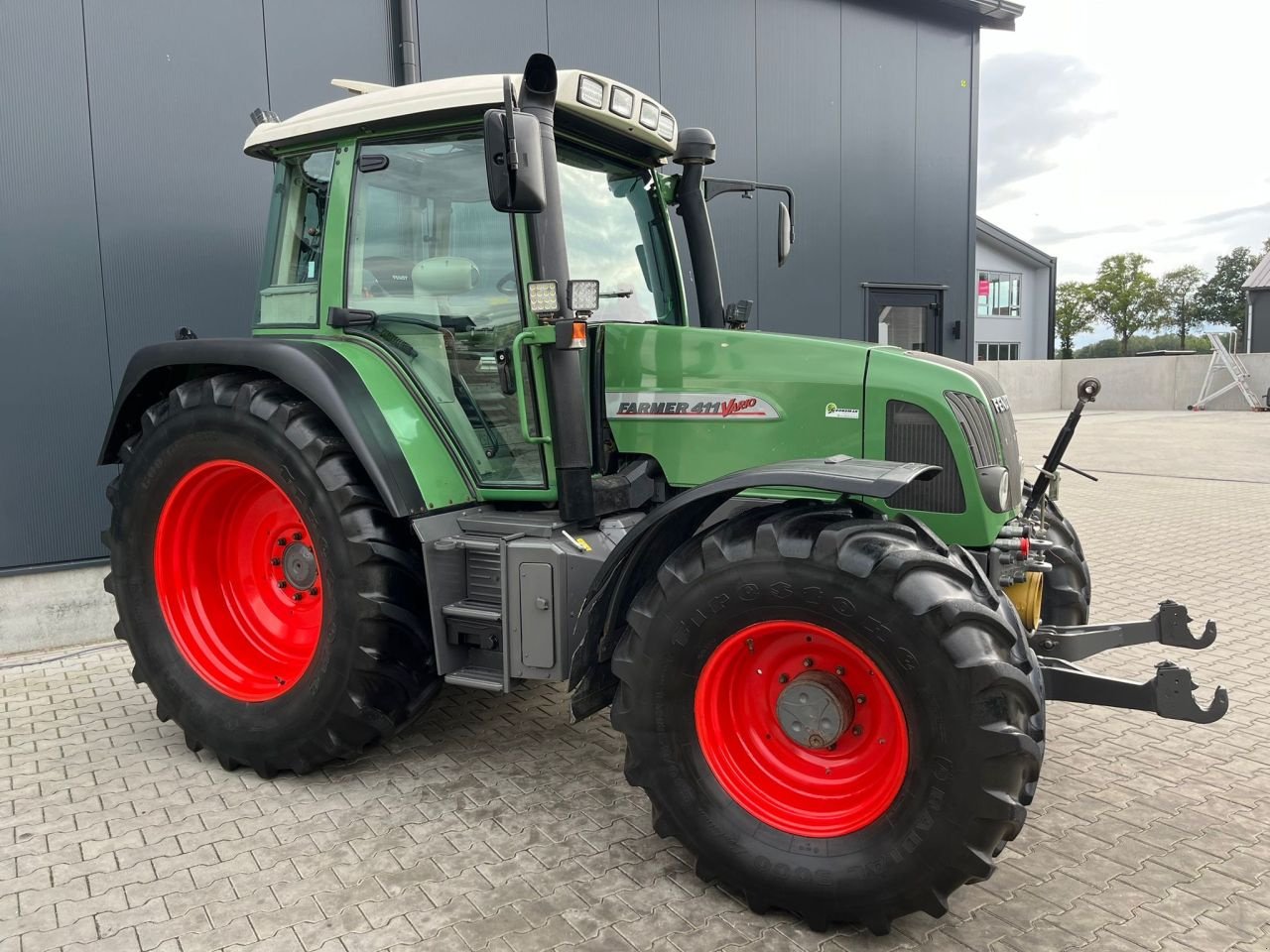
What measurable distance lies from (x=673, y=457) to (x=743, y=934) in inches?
62.0

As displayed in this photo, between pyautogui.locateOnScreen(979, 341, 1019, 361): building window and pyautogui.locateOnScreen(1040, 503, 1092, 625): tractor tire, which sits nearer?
pyautogui.locateOnScreen(1040, 503, 1092, 625): tractor tire

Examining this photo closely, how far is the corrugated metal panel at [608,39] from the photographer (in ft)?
22.6

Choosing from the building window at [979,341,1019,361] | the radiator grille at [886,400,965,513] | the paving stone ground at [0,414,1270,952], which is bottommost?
the paving stone ground at [0,414,1270,952]

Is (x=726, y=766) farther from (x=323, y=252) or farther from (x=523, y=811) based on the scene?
(x=323, y=252)

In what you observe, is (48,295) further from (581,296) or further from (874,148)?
(874,148)

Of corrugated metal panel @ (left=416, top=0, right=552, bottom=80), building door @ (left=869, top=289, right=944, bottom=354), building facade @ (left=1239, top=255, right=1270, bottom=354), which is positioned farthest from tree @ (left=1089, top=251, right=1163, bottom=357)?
corrugated metal panel @ (left=416, top=0, right=552, bottom=80)

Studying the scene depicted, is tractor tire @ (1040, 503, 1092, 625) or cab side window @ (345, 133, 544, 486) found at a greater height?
cab side window @ (345, 133, 544, 486)

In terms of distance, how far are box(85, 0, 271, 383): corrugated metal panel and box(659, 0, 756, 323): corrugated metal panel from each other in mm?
3428

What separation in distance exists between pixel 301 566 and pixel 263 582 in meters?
0.43

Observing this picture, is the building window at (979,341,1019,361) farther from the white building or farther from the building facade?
the building facade

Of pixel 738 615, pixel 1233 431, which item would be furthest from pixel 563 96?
pixel 1233 431

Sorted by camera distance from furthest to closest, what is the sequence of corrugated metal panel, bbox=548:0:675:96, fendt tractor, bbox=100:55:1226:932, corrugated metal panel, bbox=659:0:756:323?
corrugated metal panel, bbox=659:0:756:323 → corrugated metal panel, bbox=548:0:675:96 → fendt tractor, bbox=100:55:1226:932

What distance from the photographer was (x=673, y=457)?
11.1ft

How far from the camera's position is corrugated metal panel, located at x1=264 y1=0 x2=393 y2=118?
5629mm
